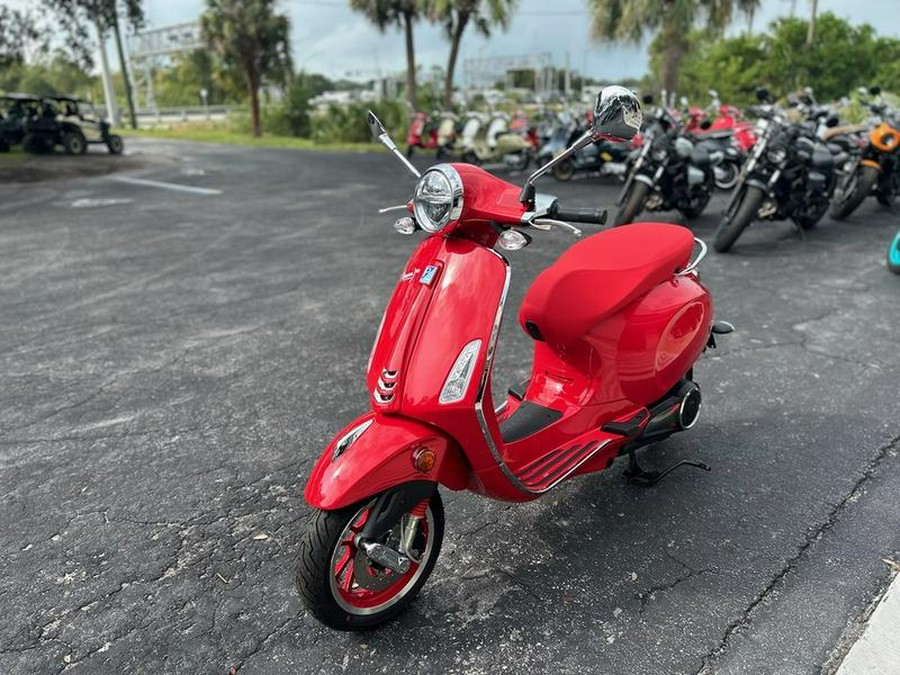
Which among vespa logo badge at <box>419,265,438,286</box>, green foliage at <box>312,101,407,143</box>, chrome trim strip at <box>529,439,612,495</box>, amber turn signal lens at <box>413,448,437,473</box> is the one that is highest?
green foliage at <box>312,101,407,143</box>

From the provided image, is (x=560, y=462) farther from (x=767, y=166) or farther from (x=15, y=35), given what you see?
(x=15, y=35)

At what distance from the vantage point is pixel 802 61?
90.0ft

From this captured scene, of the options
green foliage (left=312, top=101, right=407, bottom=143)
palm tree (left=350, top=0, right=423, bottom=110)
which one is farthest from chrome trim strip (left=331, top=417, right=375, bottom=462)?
green foliage (left=312, top=101, right=407, bottom=143)

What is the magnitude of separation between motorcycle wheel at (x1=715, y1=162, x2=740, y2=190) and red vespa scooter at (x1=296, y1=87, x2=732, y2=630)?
27.4 ft

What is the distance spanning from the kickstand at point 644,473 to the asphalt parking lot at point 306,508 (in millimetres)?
68

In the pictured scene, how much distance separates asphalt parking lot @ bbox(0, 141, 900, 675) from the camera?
209cm

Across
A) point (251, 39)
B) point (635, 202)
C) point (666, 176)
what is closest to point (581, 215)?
point (635, 202)

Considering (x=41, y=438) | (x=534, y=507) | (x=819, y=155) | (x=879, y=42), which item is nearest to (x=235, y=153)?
(x=819, y=155)

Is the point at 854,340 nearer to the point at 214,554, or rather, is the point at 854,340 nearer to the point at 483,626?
the point at 483,626

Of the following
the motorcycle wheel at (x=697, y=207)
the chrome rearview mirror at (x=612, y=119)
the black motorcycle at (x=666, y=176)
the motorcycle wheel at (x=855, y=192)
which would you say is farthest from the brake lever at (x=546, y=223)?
the motorcycle wheel at (x=855, y=192)

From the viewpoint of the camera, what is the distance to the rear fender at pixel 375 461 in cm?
190

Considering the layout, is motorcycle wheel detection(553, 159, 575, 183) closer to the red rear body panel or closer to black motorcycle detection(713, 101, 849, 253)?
black motorcycle detection(713, 101, 849, 253)

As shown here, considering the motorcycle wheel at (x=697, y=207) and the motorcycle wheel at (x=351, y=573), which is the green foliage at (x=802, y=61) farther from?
the motorcycle wheel at (x=351, y=573)

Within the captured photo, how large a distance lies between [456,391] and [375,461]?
33 centimetres
